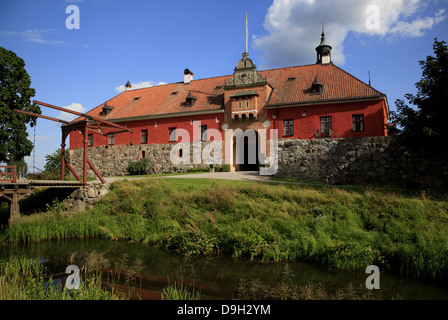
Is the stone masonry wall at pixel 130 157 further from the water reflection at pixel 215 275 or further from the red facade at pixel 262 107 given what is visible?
the water reflection at pixel 215 275

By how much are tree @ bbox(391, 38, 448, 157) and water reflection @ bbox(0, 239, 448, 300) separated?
7719mm

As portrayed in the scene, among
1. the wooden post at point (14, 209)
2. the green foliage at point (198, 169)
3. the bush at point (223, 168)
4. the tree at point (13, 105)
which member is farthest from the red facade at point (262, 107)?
the wooden post at point (14, 209)

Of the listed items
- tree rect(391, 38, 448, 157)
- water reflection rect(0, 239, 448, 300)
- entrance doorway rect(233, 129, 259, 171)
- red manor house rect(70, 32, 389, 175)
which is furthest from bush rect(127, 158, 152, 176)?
tree rect(391, 38, 448, 157)

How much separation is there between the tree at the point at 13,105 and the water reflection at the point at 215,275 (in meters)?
19.5

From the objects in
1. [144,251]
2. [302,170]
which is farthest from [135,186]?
[302,170]

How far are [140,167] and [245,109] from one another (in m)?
11.3

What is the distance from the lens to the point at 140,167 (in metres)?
28.3

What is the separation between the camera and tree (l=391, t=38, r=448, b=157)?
12.8m

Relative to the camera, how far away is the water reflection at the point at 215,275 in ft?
23.4

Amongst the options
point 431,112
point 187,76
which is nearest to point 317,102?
point 431,112

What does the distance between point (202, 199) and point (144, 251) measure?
3790 millimetres

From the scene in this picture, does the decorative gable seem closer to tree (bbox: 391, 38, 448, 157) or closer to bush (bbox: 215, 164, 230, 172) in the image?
bush (bbox: 215, 164, 230, 172)

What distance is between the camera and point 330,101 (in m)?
23.3
